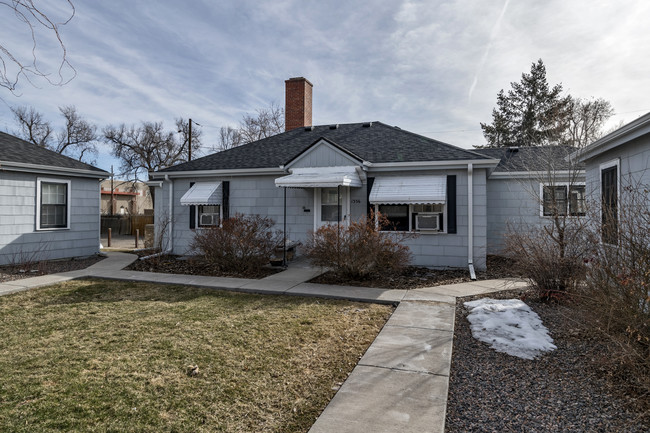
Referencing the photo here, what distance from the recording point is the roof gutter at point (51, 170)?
9398 mm

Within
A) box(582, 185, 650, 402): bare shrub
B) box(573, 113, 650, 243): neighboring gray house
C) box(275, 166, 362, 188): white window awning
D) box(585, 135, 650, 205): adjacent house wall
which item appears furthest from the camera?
box(275, 166, 362, 188): white window awning

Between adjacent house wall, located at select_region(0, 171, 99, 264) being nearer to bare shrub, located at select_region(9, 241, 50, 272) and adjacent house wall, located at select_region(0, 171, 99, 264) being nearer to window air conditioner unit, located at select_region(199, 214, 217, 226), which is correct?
bare shrub, located at select_region(9, 241, 50, 272)

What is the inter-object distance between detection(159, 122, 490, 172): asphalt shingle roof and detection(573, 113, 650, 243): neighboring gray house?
238cm

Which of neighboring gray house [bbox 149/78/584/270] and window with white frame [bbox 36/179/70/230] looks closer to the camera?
neighboring gray house [bbox 149/78/584/270]

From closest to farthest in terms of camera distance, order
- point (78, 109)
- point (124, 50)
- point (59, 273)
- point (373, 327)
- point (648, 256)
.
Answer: point (648, 256) < point (373, 327) < point (59, 273) < point (124, 50) < point (78, 109)

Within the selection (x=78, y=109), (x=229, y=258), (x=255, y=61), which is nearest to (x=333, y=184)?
(x=229, y=258)

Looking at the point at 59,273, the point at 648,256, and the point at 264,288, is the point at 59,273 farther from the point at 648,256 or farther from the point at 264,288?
the point at 648,256

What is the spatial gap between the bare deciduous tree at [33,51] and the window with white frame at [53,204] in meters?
9.19

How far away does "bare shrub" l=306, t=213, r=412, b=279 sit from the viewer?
302 inches

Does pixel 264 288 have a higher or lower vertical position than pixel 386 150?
lower

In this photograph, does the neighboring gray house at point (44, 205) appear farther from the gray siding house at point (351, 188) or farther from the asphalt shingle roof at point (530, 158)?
the asphalt shingle roof at point (530, 158)

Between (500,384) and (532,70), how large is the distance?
32603 mm

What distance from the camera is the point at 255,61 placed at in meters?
14.1

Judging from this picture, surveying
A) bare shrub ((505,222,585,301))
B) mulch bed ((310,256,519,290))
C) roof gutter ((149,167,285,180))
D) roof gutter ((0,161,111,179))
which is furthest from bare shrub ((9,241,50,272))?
bare shrub ((505,222,585,301))
